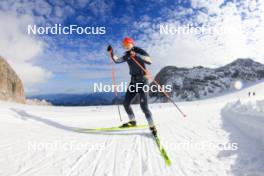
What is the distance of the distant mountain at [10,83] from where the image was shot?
406 feet

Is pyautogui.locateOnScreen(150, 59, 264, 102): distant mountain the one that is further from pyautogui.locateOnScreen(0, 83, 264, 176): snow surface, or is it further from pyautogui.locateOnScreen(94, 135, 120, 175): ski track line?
pyautogui.locateOnScreen(94, 135, 120, 175): ski track line

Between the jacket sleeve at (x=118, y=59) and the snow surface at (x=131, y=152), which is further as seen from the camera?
the jacket sleeve at (x=118, y=59)

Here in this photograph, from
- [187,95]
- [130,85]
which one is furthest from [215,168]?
[187,95]

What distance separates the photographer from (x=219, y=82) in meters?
160

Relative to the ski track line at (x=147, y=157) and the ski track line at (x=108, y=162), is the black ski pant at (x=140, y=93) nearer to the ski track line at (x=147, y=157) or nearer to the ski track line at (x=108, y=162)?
the ski track line at (x=147, y=157)

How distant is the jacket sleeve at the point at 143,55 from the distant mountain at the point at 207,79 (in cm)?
12903

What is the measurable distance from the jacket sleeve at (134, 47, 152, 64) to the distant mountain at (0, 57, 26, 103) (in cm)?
12441

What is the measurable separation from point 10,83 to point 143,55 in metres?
132

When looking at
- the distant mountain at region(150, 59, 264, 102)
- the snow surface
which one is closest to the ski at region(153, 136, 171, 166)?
the snow surface

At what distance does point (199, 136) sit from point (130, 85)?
295cm

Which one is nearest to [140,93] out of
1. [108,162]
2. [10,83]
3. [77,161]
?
[108,162]

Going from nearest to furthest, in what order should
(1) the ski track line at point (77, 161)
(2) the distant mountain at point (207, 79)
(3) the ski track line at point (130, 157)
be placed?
(1) the ski track line at point (77, 161)
(3) the ski track line at point (130, 157)
(2) the distant mountain at point (207, 79)

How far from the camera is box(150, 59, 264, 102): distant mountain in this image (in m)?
146

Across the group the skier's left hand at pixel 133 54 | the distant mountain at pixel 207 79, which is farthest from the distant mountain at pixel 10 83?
the skier's left hand at pixel 133 54
